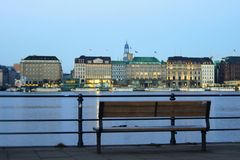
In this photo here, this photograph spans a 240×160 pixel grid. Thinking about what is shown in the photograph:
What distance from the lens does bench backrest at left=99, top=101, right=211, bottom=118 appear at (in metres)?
10.1

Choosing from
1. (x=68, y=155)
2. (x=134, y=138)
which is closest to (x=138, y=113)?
(x=68, y=155)

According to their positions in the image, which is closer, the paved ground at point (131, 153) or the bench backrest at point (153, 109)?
the paved ground at point (131, 153)

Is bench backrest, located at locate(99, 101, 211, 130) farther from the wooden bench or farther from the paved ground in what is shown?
the paved ground

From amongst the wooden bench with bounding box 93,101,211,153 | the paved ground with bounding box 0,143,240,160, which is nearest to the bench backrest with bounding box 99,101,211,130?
the wooden bench with bounding box 93,101,211,153

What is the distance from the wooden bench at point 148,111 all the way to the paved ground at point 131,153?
40 cm

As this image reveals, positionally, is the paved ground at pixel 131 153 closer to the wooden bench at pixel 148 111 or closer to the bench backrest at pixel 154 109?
the wooden bench at pixel 148 111

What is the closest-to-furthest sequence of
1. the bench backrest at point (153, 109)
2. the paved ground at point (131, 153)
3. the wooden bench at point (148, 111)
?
1. the paved ground at point (131, 153)
2. the wooden bench at point (148, 111)
3. the bench backrest at point (153, 109)

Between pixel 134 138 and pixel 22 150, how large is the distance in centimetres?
1975

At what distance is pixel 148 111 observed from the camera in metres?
10.3

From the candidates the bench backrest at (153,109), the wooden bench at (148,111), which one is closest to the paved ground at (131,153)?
the wooden bench at (148,111)

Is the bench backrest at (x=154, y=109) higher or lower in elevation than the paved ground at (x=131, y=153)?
higher

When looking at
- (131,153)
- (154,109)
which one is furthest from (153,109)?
(131,153)

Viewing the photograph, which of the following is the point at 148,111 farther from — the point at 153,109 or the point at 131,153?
the point at 131,153

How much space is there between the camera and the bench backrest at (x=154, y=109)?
1010 cm
